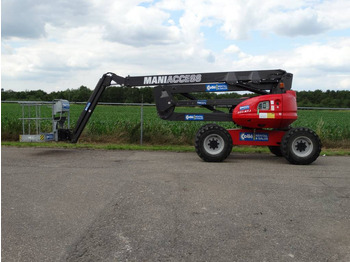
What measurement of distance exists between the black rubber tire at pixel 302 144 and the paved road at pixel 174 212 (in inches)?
14.8

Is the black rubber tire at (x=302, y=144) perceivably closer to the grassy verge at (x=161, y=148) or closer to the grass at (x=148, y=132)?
the grassy verge at (x=161, y=148)

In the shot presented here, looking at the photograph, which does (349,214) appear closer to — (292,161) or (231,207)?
(231,207)

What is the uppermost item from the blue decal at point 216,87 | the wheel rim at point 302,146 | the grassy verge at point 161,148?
the blue decal at point 216,87

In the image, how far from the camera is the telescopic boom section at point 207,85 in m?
10.5

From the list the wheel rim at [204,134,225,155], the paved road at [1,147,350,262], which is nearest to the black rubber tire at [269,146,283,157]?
the paved road at [1,147,350,262]

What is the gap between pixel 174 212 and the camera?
5461 millimetres

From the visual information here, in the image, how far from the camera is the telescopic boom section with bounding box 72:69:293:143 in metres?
10.5

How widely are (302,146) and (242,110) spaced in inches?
73.7

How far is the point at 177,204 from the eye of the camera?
586 cm

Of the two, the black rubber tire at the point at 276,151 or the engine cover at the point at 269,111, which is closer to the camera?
the engine cover at the point at 269,111

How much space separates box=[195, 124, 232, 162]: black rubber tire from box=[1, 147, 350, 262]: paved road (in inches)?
28.4

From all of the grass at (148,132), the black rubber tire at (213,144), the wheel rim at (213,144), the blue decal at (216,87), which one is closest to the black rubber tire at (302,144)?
the black rubber tire at (213,144)

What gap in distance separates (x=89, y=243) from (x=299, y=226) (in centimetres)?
274

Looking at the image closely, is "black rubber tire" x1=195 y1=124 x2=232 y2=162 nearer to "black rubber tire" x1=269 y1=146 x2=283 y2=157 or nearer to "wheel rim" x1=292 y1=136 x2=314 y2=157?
"wheel rim" x1=292 y1=136 x2=314 y2=157
